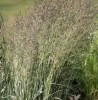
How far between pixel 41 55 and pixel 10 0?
6.62m

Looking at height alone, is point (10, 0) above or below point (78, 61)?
above

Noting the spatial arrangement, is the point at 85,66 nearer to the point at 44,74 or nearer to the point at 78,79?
the point at 78,79

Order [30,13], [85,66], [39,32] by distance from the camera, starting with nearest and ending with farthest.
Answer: [39,32]
[30,13]
[85,66]

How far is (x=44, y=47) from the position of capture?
3578mm

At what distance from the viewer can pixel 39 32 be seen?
11.4 ft

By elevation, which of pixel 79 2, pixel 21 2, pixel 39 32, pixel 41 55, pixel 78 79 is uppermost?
pixel 21 2

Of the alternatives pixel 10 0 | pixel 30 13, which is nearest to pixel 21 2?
pixel 10 0

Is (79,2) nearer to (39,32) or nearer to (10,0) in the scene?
(39,32)

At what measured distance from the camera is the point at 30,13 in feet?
12.2

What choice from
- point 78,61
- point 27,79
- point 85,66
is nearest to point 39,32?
point 27,79

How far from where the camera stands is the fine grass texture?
3422 mm

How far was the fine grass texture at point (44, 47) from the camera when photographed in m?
3.42

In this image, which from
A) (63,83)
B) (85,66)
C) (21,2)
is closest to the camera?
(63,83)

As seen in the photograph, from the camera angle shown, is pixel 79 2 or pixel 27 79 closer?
pixel 27 79
